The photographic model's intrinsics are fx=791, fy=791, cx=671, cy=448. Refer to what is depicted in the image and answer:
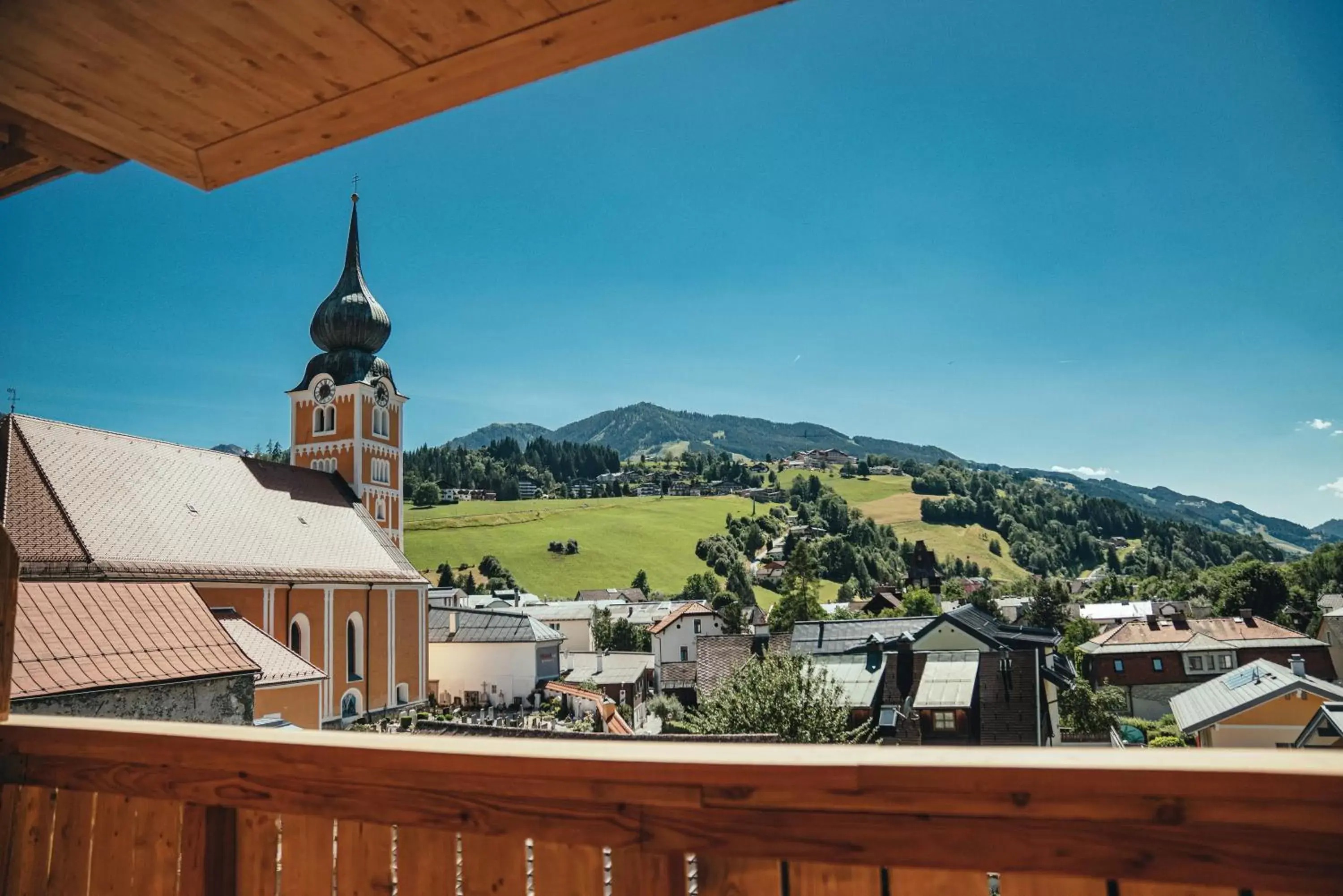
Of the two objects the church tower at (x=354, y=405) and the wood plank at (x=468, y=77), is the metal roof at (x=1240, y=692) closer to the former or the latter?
the wood plank at (x=468, y=77)

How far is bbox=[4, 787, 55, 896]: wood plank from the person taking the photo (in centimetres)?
191

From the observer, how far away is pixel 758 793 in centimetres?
114

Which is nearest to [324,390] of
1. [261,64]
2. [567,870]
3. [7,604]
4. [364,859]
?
[7,604]

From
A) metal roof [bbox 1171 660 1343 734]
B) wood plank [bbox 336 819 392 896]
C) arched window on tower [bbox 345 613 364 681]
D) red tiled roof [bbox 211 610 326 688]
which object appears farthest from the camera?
arched window on tower [bbox 345 613 364 681]

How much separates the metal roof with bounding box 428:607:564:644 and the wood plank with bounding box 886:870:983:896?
36.2 metres

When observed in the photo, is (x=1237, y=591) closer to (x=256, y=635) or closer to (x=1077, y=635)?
(x=1077, y=635)

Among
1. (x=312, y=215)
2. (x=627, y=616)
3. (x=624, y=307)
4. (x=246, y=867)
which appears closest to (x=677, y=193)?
(x=312, y=215)

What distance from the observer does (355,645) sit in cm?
2412

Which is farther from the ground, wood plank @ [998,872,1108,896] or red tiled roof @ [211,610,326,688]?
wood plank @ [998,872,1108,896]

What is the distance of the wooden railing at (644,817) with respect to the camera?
93 centimetres

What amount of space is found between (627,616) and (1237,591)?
43903mm

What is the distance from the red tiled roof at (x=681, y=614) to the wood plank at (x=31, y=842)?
48.2 metres

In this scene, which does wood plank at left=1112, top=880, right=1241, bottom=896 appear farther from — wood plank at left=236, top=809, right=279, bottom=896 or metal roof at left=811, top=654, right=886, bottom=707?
metal roof at left=811, top=654, right=886, bottom=707

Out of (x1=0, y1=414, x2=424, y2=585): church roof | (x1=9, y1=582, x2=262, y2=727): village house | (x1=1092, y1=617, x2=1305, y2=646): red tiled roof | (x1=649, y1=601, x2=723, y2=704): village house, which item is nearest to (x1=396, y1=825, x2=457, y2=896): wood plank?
(x1=9, y1=582, x2=262, y2=727): village house
